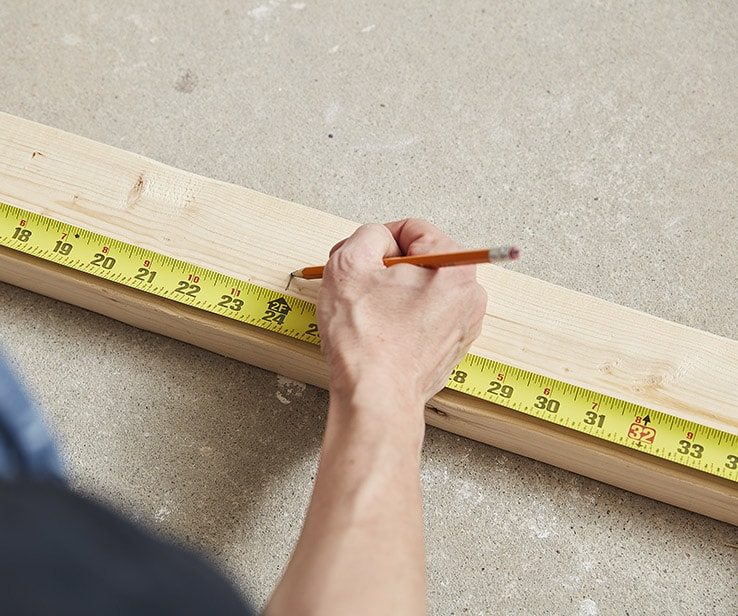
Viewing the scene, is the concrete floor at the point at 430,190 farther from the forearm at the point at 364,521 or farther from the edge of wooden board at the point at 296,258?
the forearm at the point at 364,521

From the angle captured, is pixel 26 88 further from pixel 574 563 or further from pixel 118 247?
pixel 574 563

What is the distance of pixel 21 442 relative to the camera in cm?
88

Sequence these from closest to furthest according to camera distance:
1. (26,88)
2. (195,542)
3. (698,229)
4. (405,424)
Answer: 1. (405,424)
2. (195,542)
3. (698,229)
4. (26,88)

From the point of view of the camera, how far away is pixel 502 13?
7.77ft

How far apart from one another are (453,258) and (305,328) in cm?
44

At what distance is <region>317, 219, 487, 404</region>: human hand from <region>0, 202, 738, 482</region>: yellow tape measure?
0.16 metres

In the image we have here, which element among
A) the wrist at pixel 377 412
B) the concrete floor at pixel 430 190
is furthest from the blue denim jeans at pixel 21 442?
the concrete floor at pixel 430 190

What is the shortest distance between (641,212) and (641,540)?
0.90m

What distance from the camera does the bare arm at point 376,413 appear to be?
1.08m

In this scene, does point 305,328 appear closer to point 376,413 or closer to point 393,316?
point 393,316

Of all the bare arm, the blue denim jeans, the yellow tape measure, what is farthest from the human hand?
the blue denim jeans

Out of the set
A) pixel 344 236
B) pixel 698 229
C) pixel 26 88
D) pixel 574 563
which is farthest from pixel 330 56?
pixel 574 563

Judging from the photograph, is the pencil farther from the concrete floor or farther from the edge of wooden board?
the concrete floor

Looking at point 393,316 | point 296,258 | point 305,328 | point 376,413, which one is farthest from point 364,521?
point 296,258
